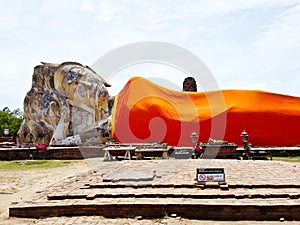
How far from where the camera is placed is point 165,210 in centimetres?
464

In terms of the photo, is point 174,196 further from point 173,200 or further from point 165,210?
point 165,210

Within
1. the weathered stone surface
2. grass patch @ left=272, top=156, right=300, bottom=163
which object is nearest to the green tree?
the weathered stone surface

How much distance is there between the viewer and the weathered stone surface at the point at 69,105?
67.3 feet

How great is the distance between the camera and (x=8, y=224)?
4.54m

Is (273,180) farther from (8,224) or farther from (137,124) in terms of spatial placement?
(137,124)

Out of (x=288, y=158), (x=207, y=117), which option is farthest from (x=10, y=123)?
(x=288, y=158)

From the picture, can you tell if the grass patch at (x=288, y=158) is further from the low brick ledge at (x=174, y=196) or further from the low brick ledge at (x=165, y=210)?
the low brick ledge at (x=165, y=210)

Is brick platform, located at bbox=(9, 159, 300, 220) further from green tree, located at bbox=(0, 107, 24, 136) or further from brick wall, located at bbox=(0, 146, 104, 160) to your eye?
green tree, located at bbox=(0, 107, 24, 136)

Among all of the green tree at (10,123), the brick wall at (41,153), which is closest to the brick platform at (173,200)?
the brick wall at (41,153)

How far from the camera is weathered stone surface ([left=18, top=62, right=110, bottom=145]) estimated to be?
67.3ft

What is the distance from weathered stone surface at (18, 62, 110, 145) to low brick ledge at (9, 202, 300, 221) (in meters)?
15.1

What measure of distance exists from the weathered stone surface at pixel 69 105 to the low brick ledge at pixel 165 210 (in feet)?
49.4

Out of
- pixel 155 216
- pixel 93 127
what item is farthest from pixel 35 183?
pixel 93 127

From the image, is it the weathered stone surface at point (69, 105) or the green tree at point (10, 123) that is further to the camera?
the green tree at point (10, 123)
